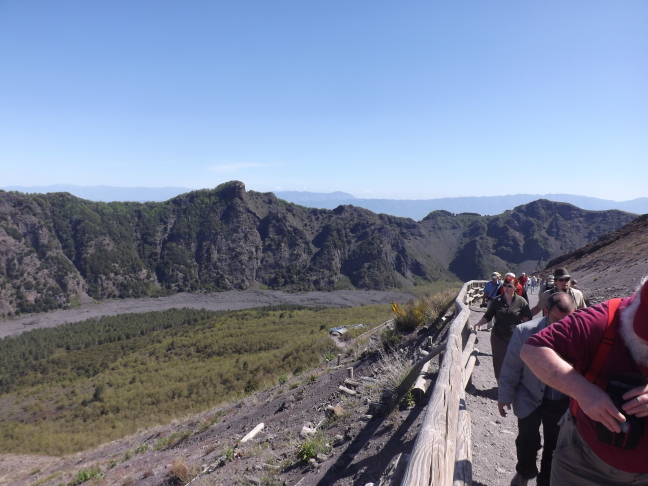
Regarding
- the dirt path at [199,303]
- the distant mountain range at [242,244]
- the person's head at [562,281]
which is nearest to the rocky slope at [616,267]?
the person's head at [562,281]

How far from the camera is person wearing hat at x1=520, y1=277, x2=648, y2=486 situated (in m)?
1.50

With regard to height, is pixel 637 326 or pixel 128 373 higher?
pixel 637 326

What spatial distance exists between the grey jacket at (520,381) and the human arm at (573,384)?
4.51 feet

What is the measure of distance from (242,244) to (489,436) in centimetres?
13413

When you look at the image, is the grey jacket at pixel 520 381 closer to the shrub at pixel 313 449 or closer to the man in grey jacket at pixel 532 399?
the man in grey jacket at pixel 532 399

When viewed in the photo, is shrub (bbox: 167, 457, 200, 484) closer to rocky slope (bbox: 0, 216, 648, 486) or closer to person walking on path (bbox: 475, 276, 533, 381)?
rocky slope (bbox: 0, 216, 648, 486)

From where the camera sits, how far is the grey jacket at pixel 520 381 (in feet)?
9.52

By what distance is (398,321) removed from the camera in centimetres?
1298

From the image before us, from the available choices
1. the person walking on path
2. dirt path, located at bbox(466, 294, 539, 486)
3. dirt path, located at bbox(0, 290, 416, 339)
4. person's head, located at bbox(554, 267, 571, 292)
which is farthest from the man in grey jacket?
dirt path, located at bbox(0, 290, 416, 339)

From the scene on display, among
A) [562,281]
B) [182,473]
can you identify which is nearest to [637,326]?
[562,281]

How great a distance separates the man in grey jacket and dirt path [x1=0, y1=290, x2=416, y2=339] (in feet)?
237

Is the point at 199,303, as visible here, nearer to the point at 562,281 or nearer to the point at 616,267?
the point at 616,267

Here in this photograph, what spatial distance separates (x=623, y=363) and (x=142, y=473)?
943 centimetres

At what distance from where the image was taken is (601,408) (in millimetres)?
1518
